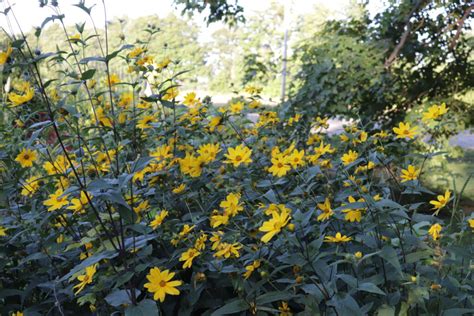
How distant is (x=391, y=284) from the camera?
3.77 ft

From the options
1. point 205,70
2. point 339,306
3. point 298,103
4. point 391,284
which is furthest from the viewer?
point 205,70

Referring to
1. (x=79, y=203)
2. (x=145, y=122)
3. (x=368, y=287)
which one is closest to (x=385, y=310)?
(x=368, y=287)

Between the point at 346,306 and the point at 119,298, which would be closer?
the point at 346,306

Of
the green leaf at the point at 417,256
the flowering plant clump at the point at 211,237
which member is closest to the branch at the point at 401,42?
the flowering plant clump at the point at 211,237

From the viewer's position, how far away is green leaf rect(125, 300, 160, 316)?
1.09m

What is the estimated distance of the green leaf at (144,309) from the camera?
109 centimetres

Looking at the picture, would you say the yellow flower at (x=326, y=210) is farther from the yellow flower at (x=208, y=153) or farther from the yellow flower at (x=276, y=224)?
the yellow flower at (x=208, y=153)

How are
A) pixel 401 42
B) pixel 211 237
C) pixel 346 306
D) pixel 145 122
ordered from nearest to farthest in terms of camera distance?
pixel 346 306 → pixel 211 237 → pixel 145 122 → pixel 401 42

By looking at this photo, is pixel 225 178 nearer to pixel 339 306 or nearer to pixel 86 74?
pixel 86 74

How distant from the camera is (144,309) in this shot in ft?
3.62

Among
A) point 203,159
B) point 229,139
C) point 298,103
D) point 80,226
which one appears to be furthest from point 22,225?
point 298,103

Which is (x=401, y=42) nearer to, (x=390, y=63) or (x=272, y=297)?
(x=390, y=63)

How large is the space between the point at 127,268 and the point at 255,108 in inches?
34.5

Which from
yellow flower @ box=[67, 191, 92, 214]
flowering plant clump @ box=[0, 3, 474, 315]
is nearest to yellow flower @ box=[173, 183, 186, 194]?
flowering plant clump @ box=[0, 3, 474, 315]
